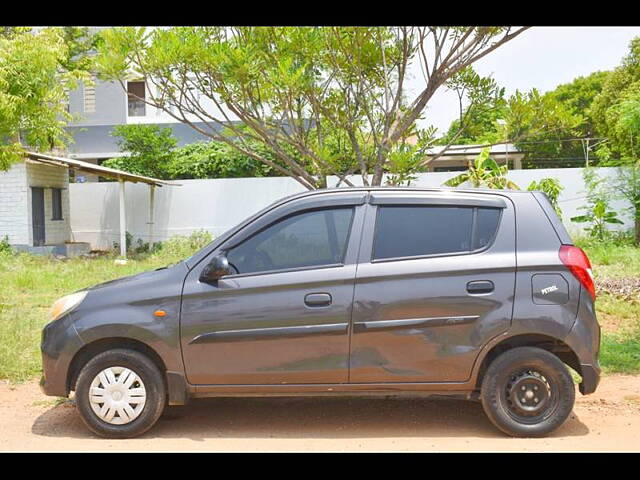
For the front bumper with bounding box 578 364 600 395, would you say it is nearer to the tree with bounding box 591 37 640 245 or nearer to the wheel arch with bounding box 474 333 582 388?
the wheel arch with bounding box 474 333 582 388

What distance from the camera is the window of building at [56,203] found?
21.5 metres

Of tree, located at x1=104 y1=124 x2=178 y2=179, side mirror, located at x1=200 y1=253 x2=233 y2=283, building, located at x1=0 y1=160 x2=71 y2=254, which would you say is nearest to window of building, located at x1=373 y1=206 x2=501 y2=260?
side mirror, located at x1=200 y1=253 x2=233 y2=283

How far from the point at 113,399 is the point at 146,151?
18.7 meters

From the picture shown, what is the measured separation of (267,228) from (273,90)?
20.2ft

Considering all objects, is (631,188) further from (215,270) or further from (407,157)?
(215,270)

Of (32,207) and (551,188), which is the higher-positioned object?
(551,188)

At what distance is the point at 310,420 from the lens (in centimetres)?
609

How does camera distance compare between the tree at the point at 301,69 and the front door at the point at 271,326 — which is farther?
the tree at the point at 301,69

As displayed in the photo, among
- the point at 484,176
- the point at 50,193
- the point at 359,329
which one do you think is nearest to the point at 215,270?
the point at 359,329

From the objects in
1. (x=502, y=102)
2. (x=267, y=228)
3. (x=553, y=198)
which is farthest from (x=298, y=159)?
(x=267, y=228)

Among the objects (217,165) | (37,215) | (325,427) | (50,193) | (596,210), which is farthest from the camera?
(217,165)

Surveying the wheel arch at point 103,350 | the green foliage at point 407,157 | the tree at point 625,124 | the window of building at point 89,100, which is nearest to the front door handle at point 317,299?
the wheel arch at point 103,350

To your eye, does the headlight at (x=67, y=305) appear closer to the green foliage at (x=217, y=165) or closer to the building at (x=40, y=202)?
the building at (x=40, y=202)

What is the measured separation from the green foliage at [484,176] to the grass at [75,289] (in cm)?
262
